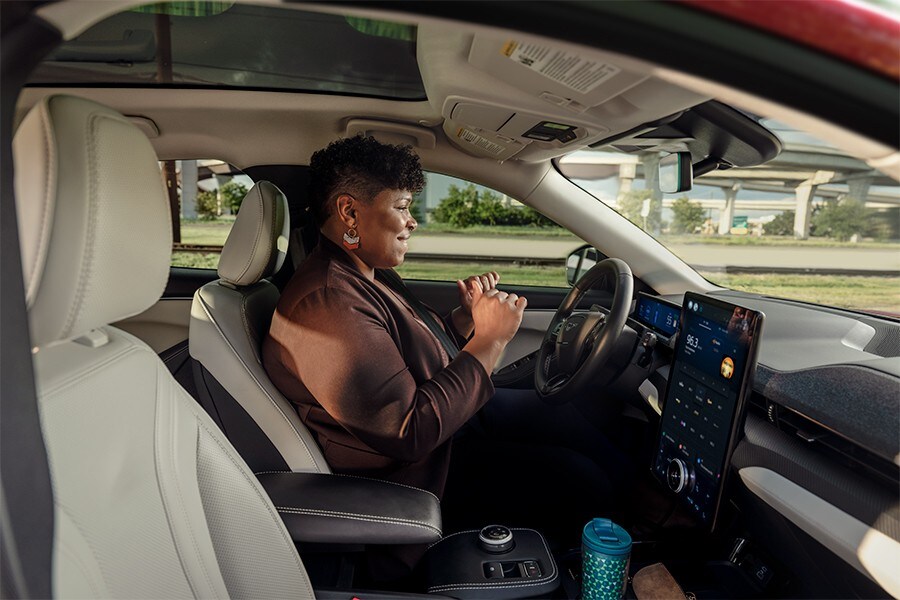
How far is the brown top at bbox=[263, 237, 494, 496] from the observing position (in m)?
1.40

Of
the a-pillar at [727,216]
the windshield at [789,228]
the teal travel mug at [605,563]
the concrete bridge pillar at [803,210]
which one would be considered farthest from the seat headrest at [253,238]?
the concrete bridge pillar at [803,210]

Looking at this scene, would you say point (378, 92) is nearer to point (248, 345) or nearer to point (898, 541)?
point (248, 345)

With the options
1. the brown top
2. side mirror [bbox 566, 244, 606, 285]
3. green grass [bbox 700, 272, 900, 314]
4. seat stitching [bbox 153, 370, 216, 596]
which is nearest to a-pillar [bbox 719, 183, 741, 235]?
green grass [bbox 700, 272, 900, 314]

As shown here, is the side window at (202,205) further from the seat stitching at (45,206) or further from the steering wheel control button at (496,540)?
the seat stitching at (45,206)

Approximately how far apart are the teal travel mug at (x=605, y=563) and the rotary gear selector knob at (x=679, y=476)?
8.1 inches

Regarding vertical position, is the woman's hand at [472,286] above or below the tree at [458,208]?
below

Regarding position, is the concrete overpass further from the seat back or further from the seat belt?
the seat back

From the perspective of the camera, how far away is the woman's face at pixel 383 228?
5.76ft

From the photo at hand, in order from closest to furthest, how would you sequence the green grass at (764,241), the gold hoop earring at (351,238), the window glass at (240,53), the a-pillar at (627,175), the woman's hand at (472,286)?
the gold hoop earring at (351,238), the woman's hand at (472,286), the window glass at (240,53), the a-pillar at (627,175), the green grass at (764,241)

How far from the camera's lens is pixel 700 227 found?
499 centimetres

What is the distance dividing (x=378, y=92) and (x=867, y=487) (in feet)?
6.04

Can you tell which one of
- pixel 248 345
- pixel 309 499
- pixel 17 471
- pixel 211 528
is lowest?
pixel 309 499

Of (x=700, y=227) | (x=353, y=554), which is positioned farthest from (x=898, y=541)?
(x=700, y=227)

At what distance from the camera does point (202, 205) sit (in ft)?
11.1
